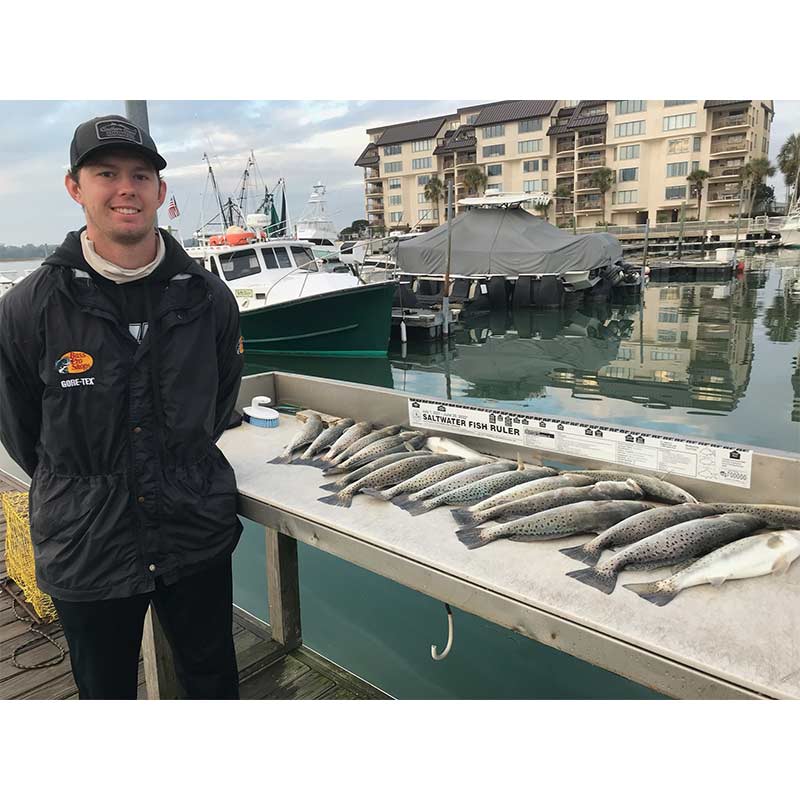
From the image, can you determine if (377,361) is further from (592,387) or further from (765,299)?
(765,299)

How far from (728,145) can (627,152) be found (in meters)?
8.15

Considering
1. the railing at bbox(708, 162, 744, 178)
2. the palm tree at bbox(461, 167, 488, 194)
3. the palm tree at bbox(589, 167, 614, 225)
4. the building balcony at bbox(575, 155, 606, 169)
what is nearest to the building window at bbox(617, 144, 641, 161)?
the palm tree at bbox(589, 167, 614, 225)

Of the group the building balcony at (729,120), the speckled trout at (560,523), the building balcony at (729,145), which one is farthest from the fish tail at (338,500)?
the building balcony at (729,145)

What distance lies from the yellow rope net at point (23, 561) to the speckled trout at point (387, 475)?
2.00m

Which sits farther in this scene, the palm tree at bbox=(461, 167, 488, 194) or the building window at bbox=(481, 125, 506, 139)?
the palm tree at bbox=(461, 167, 488, 194)

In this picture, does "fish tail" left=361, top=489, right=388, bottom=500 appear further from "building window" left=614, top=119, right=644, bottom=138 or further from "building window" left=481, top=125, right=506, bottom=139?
"building window" left=481, top=125, right=506, bottom=139

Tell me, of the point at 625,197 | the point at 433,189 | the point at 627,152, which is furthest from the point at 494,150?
the point at 625,197

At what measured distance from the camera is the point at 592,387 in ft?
44.4

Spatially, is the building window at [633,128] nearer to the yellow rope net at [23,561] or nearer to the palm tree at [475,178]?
the palm tree at [475,178]

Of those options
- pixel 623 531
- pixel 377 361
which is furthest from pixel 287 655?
pixel 377 361

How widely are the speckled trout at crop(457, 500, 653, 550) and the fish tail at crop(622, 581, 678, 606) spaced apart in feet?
1.20

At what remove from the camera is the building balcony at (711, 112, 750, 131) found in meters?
50.4

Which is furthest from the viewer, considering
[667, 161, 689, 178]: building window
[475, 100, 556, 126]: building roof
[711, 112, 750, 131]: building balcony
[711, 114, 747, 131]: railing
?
[475, 100, 556, 126]: building roof

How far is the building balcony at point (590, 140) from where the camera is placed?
5519cm
